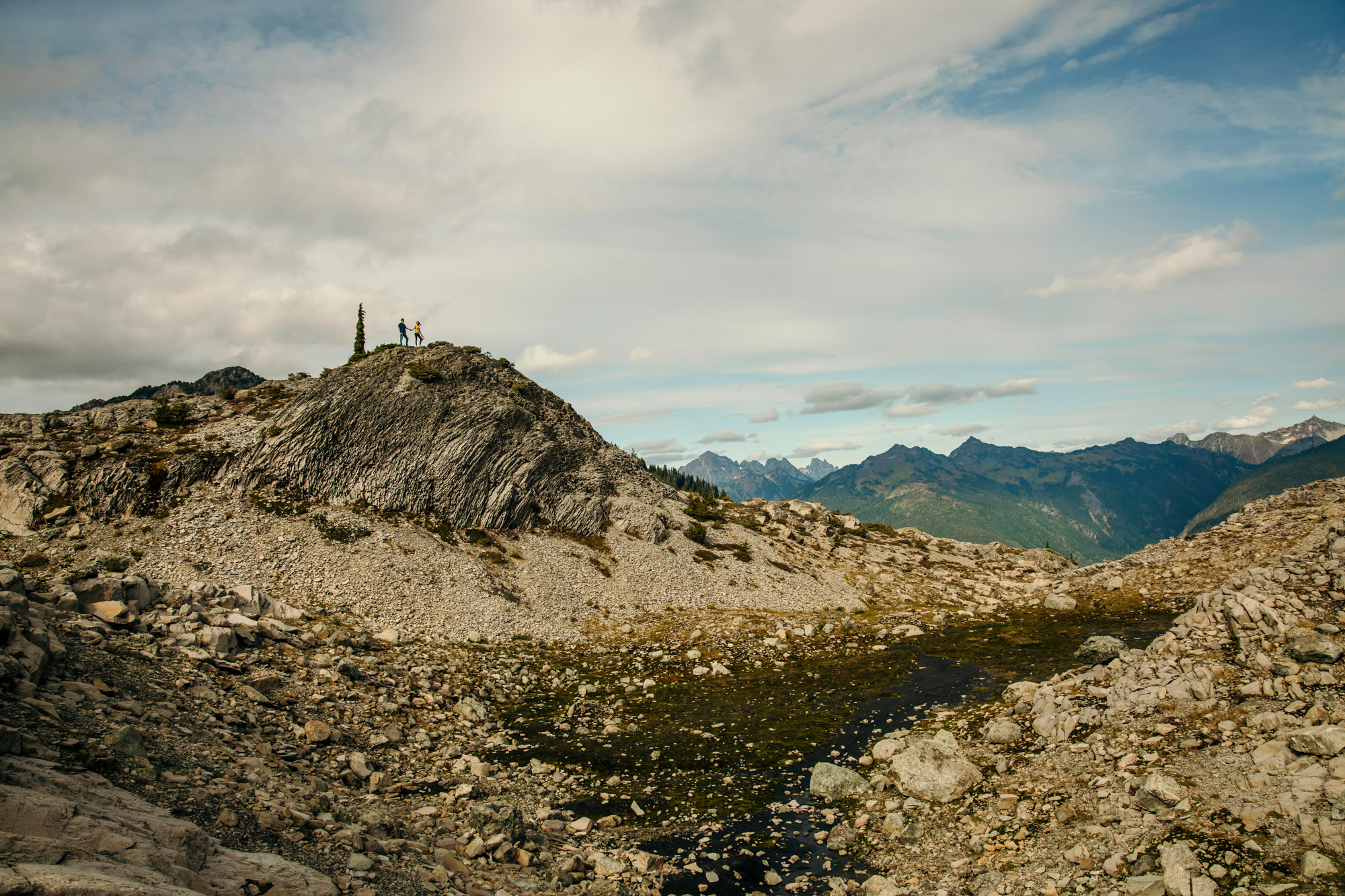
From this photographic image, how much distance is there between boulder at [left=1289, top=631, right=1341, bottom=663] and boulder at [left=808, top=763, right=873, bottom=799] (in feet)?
43.9

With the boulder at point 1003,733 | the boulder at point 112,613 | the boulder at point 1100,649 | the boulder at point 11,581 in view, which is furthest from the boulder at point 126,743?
the boulder at point 1100,649

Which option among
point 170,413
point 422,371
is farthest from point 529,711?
point 170,413

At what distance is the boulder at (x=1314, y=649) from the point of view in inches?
643

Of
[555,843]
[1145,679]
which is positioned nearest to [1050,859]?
[1145,679]

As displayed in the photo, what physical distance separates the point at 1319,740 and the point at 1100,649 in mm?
23029

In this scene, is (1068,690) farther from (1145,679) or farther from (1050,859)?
(1050,859)

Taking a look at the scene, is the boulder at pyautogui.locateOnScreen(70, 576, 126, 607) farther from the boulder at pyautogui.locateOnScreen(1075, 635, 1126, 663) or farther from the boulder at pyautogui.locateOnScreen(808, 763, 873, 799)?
the boulder at pyautogui.locateOnScreen(1075, 635, 1126, 663)

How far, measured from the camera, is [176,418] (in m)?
51.0

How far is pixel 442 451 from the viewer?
5806 centimetres

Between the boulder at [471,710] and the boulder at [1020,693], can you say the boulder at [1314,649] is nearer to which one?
the boulder at [1020,693]

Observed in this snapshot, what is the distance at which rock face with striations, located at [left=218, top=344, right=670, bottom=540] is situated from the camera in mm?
50188

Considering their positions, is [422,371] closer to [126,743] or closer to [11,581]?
[11,581]

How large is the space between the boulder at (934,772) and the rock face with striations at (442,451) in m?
46.7

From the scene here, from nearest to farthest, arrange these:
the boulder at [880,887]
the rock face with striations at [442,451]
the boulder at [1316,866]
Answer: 1. the boulder at [1316,866]
2. the boulder at [880,887]
3. the rock face with striations at [442,451]
